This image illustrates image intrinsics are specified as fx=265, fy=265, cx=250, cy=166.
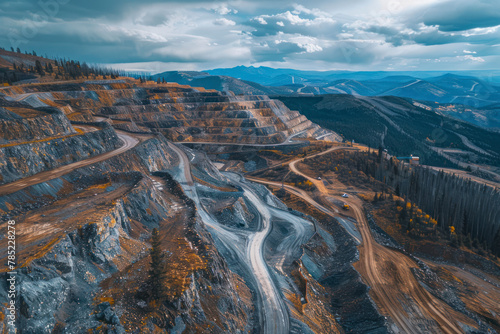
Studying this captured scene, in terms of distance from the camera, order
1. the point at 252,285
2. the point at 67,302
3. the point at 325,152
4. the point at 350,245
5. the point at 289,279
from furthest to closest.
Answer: the point at 325,152
the point at 350,245
the point at 289,279
the point at 252,285
the point at 67,302

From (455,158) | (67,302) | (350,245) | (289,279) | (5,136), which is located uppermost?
(5,136)

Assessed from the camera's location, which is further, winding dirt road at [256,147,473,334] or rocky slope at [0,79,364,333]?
winding dirt road at [256,147,473,334]

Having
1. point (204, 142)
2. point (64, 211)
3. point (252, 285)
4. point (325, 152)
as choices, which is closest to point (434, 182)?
point (325, 152)

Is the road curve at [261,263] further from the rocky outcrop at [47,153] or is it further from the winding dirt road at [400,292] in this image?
the rocky outcrop at [47,153]

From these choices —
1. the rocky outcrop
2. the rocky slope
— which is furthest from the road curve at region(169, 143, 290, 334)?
the rocky outcrop

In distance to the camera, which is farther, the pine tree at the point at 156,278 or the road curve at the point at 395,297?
the road curve at the point at 395,297

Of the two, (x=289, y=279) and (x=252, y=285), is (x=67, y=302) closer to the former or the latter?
(x=252, y=285)

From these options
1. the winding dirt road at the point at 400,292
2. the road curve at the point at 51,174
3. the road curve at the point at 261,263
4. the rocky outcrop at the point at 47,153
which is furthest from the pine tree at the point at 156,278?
the winding dirt road at the point at 400,292

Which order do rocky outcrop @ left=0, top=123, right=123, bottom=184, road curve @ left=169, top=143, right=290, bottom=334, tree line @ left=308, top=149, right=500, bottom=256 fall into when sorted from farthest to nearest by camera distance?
1. tree line @ left=308, top=149, right=500, bottom=256
2. rocky outcrop @ left=0, top=123, right=123, bottom=184
3. road curve @ left=169, top=143, right=290, bottom=334

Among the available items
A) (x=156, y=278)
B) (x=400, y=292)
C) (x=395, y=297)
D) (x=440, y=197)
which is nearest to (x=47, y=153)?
(x=156, y=278)

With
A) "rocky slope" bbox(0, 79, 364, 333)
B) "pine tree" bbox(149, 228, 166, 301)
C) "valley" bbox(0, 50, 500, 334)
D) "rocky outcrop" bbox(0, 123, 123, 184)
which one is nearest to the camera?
"rocky slope" bbox(0, 79, 364, 333)

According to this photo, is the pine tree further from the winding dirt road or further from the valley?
the winding dirt road
